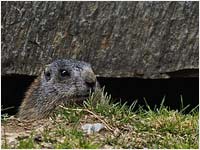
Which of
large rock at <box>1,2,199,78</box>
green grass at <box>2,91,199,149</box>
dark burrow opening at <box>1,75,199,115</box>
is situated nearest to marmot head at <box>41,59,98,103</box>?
green grass at <box>2,91,199,149</box>

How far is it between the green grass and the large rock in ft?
5.18

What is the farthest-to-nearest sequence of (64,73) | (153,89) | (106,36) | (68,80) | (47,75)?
(153,89) < (106,36) < (47,75) < (64,73) < (68,80)

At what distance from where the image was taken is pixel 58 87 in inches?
299

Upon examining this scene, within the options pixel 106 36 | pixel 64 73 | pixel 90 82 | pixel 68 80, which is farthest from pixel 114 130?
pixel 106 36

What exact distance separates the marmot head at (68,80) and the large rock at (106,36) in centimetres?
68

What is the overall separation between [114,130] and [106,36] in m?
2.54

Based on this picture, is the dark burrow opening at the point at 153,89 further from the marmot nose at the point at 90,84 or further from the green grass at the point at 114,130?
the green grass at the point at 114,130

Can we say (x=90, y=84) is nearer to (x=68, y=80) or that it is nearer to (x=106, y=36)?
(x=68, y=80)

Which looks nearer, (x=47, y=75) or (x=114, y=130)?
(x=114, y=130)

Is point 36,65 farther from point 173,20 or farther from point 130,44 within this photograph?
point 173,20

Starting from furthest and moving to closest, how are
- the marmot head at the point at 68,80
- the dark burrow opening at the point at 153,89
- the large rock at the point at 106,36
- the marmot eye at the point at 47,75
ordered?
the dark burrow opening at the point at 153,89 → the large rock at the point at 106,36 → the marmot eye at the point at 47,75 → the marmot head at the point at 68,80

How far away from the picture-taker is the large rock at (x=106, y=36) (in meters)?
8.29

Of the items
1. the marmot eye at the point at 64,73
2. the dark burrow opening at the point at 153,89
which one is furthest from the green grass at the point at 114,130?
the dark burrow opening at the point at 153,89

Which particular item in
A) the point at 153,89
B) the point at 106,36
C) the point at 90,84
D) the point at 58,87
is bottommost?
the point at 153,89
